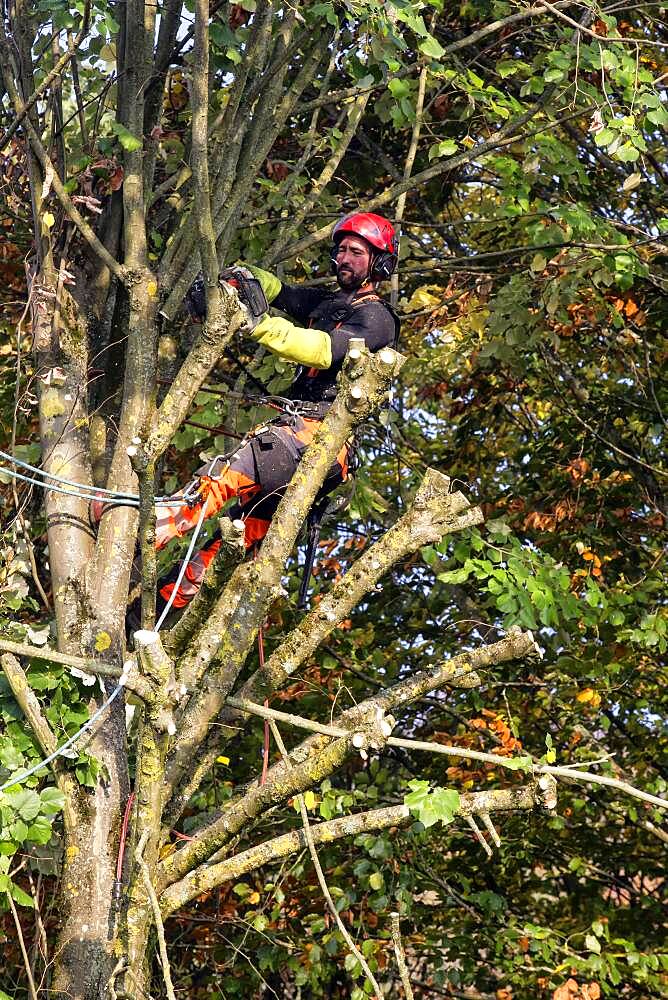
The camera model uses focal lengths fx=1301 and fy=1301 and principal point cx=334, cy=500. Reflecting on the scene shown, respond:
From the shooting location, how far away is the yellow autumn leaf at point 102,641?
13.4ft

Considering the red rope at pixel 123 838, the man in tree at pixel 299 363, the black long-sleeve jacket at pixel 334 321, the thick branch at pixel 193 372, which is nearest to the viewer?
the thick branch at pixel 193 372

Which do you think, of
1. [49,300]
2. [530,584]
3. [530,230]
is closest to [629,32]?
[530,230]

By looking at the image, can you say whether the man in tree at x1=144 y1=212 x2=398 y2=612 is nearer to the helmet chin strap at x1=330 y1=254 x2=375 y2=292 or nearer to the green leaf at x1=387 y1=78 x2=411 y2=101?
the helmet chin strap at x1=330 y1=254 x2=375 y2=292

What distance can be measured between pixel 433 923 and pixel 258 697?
452 centimetres

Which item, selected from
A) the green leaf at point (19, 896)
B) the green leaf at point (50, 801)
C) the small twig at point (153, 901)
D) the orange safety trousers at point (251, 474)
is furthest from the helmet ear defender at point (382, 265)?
the green leaf at point (19, 896)

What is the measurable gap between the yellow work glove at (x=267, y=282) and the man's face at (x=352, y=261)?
0.28 m

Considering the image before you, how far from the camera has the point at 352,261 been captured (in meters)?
4.75

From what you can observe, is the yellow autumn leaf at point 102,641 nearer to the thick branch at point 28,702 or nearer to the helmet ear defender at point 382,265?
the thick branch at point 28,702

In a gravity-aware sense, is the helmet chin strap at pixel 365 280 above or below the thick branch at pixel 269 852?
above

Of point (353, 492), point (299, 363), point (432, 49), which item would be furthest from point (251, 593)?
point (353, 492)

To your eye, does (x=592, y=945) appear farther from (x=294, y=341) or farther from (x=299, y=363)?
(x=294, y=341)

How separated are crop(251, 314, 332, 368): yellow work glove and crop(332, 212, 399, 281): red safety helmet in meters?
0.50

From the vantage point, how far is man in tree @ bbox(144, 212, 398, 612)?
4352 mm

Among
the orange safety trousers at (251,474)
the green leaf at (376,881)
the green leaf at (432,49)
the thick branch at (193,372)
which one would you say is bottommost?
the green leaf at (376,881)
